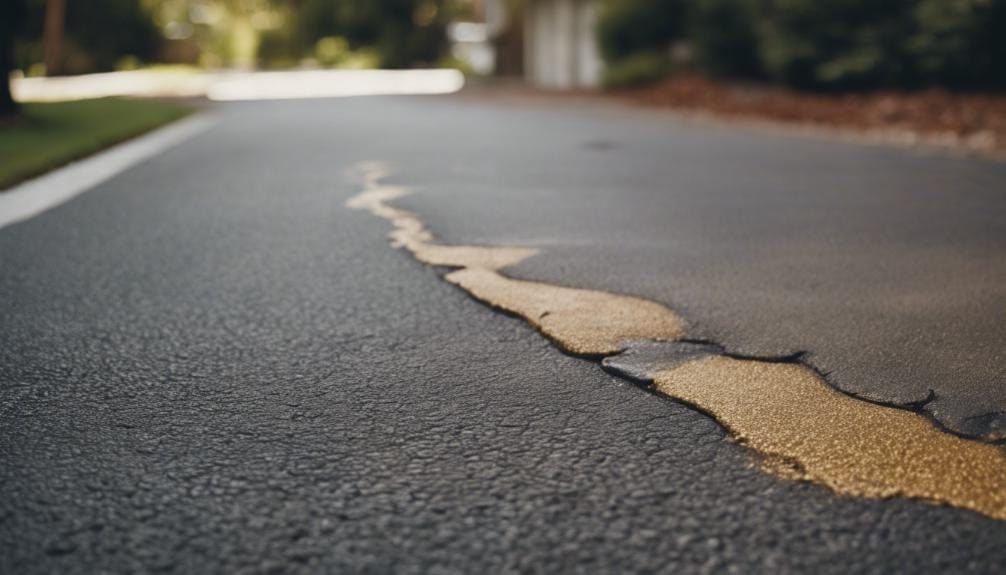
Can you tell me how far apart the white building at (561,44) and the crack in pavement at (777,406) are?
65.2 ft

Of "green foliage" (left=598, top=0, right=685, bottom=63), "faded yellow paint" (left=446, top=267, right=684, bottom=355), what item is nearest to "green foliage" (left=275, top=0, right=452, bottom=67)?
"green foliage" (left=598, top=0, right=685, bottom=63)

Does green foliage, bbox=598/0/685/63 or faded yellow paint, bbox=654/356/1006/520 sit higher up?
green foliage, bbox=598/0/685/63

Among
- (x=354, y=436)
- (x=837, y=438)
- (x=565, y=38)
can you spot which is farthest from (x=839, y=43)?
(x=354, y=436)

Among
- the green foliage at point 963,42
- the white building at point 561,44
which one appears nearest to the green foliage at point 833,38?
the green foliage at point 963,42

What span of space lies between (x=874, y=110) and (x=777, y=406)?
10.9 meters

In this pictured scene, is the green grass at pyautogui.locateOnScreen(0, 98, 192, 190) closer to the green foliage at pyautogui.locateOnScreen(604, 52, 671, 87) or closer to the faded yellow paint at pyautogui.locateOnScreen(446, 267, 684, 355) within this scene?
the faded yellow paint at pyautogui.locateOnScreen(446, 267, 684, 355)

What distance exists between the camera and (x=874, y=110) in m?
12.3

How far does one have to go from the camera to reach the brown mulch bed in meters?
9.78

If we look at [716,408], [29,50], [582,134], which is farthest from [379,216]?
[29,50]

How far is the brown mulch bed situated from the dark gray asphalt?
5609 millimetres

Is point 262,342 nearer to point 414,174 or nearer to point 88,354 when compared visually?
point 88,354

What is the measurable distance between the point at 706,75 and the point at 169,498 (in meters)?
16.9

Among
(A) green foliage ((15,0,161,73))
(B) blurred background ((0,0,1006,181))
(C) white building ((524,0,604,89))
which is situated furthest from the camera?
(A) green foliage ((15,0,161,73))

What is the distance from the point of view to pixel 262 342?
3131 mm
